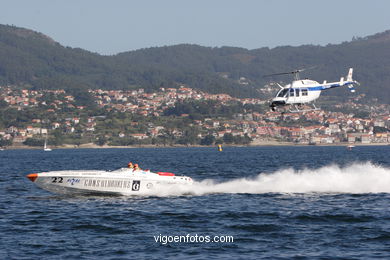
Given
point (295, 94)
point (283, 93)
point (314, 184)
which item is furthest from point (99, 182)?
point (295, 94)

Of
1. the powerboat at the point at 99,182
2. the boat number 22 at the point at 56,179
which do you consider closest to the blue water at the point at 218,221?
the powerboat at the point at 99,182

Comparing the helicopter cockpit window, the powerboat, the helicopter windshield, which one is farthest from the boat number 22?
the helicopter cockpit window

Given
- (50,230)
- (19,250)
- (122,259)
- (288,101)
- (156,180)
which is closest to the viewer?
(122,259)

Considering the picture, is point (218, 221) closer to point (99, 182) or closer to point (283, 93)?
point (99, 182)

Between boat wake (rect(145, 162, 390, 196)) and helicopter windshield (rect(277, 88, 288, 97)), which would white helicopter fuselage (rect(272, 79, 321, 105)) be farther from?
boat wake (rect(145, 162, 390, 196))

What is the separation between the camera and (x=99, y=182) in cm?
3700

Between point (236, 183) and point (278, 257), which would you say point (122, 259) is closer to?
point (278, 257)

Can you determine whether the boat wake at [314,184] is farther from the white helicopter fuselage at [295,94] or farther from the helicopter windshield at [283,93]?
the helicopter windshield at [283,93]

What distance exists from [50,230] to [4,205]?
914 centimetres

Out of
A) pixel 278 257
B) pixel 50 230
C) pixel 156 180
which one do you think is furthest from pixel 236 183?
pixel 278 257

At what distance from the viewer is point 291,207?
116ft

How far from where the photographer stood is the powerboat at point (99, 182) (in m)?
36.6

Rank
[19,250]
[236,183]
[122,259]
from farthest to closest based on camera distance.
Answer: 1. [236,183]
2. [19,250]
3. [122,259]

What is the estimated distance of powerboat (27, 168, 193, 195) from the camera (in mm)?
36562
